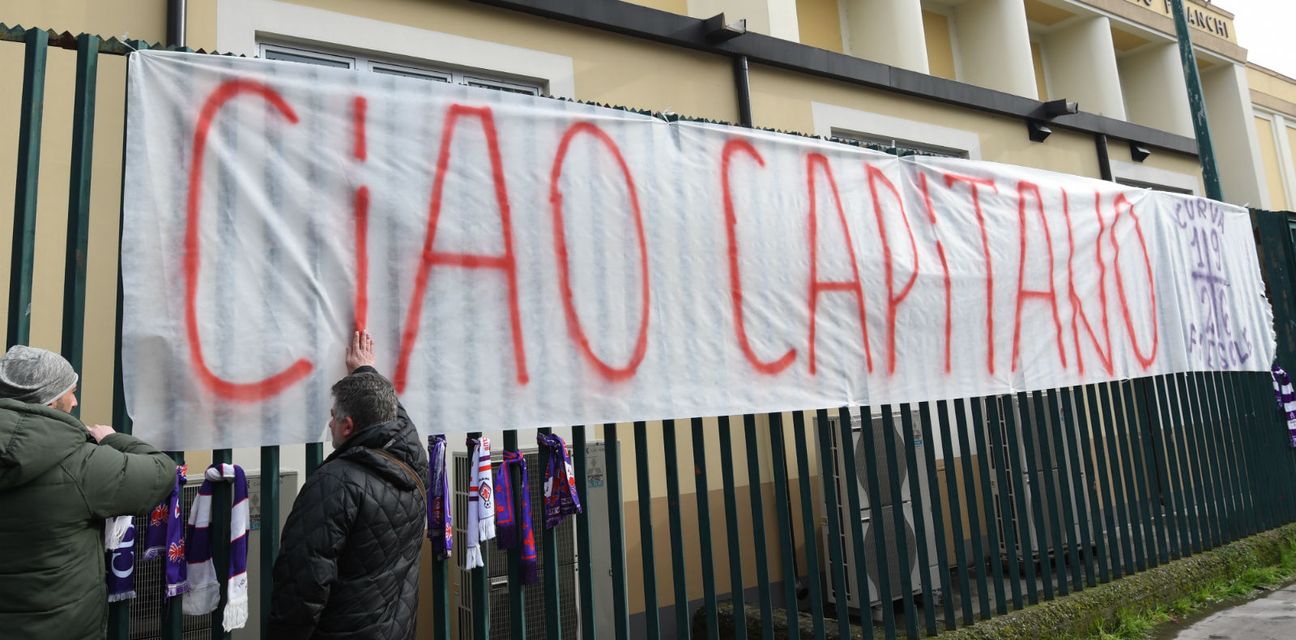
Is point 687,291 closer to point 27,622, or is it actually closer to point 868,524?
point 27,622

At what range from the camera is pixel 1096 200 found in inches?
214

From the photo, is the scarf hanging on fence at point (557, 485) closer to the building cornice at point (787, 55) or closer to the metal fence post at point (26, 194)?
the metal fence post at point (26, 194)

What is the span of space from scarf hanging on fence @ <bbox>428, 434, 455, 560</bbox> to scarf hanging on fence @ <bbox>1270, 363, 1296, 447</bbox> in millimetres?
7128

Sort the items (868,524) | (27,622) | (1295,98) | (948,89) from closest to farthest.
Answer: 1. (27,622)
2. (868,524)
3. (948,89)
4. (1295,98)

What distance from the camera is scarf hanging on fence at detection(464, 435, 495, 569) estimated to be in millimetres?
2838

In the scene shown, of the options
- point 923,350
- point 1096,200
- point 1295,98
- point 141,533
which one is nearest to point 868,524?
point 923,350

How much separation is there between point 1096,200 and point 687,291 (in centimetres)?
356

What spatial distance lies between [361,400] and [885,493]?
426 centimetres

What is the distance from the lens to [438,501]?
2824 mm

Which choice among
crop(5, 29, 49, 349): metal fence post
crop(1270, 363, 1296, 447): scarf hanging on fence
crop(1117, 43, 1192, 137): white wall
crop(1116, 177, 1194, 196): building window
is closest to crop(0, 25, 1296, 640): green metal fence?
crop(5, 29, 49, 349): metal fence post

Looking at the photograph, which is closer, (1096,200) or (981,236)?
(981,236)

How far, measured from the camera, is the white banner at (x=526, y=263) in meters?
2.53

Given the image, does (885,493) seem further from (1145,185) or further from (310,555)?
(1145,185)

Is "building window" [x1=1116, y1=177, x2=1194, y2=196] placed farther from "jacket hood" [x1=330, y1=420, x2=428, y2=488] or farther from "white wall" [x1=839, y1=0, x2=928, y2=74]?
"jacket hood" [x1=330, y1=420, x2=428, y2=488]
